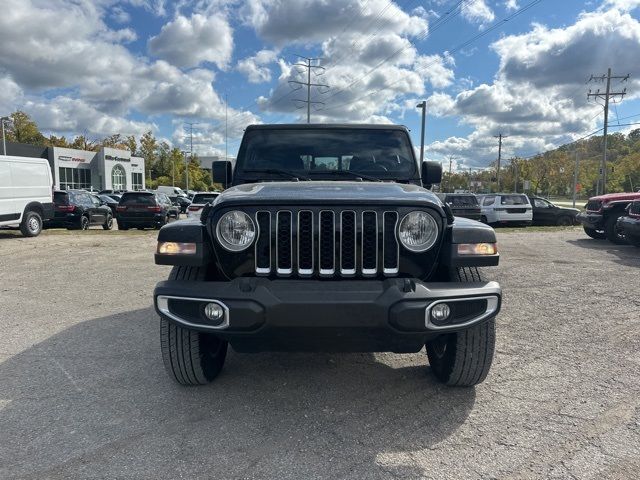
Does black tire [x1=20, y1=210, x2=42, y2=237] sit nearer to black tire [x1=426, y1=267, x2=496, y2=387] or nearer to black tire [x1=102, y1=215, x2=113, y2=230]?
black tire [x1=102, y1=215, x2=113, y2=230]

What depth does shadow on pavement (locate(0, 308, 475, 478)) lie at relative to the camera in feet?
7.73

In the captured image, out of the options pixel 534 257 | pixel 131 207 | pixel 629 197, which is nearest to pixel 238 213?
pixel 534 257

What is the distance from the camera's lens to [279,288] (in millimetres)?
2488

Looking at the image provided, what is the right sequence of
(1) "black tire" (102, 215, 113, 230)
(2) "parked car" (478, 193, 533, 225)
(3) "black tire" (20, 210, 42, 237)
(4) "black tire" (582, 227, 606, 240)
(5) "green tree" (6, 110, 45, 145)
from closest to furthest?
(3) "black tire" (20, 210, 42, 237) < (4) "black tire" (582, 227, 606, 240) < (1) "black tire" (102, 215, 113, 230) < (2) "parked car" (478, 193, 533, 225) < (5) "green tree" (6, 110, 45, 145)

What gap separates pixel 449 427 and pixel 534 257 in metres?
8.13

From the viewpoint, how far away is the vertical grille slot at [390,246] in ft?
8.83

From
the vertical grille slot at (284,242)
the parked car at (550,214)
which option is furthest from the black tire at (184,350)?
the parked car at (550,214)

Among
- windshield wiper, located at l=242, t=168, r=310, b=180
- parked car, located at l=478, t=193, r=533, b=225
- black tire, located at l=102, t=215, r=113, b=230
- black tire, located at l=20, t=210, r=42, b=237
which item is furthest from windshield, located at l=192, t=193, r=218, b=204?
parked car, located at l=478, t=193, r=533, b=225

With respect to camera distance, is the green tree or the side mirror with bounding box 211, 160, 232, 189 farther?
the green tree

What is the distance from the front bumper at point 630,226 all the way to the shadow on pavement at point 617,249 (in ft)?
1.50

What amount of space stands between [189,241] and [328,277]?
839 mm

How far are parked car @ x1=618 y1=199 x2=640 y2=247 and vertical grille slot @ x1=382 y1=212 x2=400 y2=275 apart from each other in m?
9.56

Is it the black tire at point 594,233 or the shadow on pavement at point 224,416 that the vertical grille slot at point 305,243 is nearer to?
the shadow on pavement at point 224,416

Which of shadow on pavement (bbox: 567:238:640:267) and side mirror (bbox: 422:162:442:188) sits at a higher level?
side mirror (bbox: 422:162:442:188)
